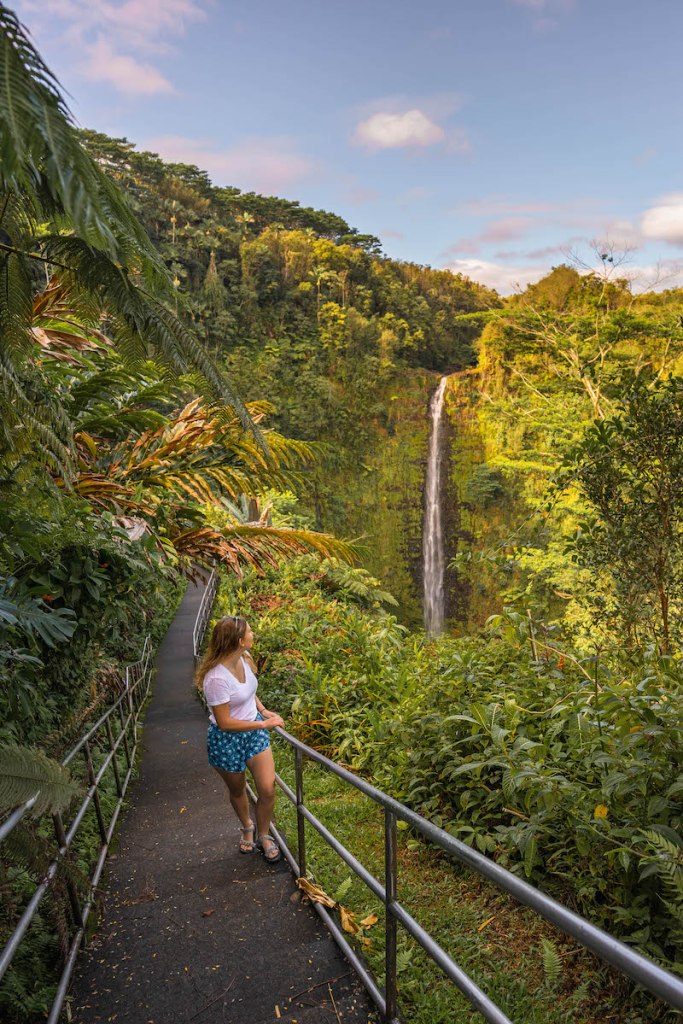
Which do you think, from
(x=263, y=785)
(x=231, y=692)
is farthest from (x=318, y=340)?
(x=263, y=785)

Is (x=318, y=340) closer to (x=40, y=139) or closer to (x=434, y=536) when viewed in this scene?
(x=434, y=536)

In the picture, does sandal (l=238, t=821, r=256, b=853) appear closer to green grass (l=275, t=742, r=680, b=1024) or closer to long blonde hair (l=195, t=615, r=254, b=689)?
green grass (l=275, t=742, r=680, b=1024)

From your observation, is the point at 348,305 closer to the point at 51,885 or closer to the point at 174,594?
the point at 174,594

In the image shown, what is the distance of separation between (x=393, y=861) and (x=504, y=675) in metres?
2.29

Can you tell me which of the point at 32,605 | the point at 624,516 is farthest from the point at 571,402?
the point at 32,605

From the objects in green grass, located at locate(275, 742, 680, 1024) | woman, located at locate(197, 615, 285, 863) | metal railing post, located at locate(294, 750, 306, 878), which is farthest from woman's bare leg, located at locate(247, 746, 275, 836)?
green grass, located at locate(275, 742, 680, 1024)

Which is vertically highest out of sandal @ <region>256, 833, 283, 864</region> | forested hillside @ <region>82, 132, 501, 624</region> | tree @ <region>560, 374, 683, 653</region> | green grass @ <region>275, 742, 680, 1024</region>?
forested hillside @ <region>82, 132, 501, 624</region>

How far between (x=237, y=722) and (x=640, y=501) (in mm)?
2691

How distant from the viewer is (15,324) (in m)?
2.16

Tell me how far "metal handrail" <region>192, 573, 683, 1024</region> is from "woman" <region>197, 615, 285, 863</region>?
379 mm

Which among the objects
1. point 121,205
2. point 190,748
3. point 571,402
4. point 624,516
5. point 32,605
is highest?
point 571,402

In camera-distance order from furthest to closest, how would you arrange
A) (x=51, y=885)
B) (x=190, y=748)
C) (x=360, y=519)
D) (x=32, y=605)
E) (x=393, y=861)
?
1. (x=360, y=519)
2. (x=190, y=748)
3. (x=32, y=605)
4. (x=51, y=885)
5. (x=393, y=861)

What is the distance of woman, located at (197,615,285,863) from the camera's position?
10.4ft

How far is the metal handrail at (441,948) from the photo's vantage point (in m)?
0.91
